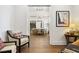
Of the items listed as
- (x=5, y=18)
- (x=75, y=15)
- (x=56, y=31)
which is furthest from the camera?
(x=56, y=31)

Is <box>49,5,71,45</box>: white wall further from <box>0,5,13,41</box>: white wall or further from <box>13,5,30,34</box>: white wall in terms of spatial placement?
<box>0,5,13,41</box>: white wall

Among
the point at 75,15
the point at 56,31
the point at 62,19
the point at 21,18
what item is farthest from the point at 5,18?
the point at 75,15

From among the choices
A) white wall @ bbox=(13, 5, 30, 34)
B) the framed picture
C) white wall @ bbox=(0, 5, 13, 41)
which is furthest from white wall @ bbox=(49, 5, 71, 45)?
white wall @ bbox=(0, 5, 13, 41)

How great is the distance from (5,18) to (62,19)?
2.47 m

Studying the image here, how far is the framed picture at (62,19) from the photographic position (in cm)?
649

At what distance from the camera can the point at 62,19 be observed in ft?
21.5

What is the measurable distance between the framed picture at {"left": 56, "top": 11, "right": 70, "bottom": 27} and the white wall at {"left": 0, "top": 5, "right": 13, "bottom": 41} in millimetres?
2076

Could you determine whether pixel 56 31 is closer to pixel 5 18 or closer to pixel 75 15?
pixel 75 15

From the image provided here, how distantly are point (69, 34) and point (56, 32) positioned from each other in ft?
2.19

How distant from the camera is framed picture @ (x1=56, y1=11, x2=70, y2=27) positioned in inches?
256

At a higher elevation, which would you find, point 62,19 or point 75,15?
point 75,15

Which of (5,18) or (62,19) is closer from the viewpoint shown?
(5,18)

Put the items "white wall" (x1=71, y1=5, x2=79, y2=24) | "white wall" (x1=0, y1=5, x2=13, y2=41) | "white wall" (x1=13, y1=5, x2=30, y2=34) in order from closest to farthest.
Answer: "white wall" (x1=0, y1=5, x2=13, y2=41) → "white wall" (x1=71, y1=5, x2=79, y2=24) → "white wall" (x1=13, y1=5, x2=30, y2=34)

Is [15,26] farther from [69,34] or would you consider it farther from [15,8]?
[69,34]
